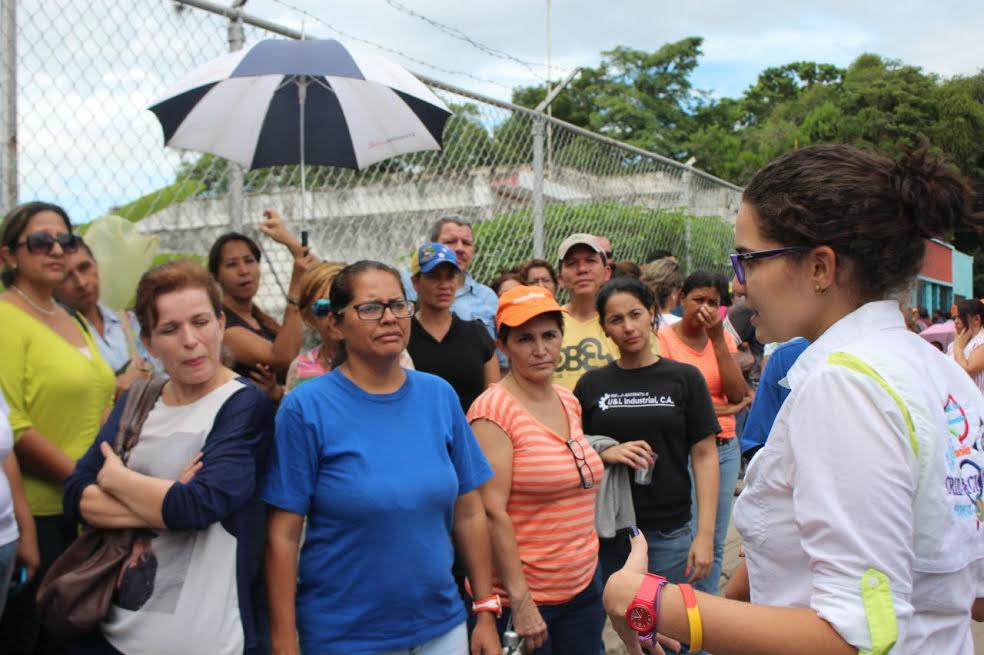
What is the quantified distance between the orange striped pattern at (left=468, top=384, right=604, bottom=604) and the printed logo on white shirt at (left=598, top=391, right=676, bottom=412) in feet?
1.69

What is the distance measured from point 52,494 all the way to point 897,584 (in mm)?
2974

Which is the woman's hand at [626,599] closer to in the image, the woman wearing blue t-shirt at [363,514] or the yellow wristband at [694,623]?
the yellow wristband at [694,623]

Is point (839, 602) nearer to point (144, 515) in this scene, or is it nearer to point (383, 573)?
point (383, 573)

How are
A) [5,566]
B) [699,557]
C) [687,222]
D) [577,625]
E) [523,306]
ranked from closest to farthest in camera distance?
[5,566] < [577,625] < [523,306] < [699,557] < [687,222]

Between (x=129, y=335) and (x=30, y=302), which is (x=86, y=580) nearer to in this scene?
(x=30, y=302)

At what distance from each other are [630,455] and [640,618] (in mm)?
2238

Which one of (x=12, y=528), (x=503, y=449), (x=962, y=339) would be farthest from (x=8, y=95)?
(x=962, y=339)

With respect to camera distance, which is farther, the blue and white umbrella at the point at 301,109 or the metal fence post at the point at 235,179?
the metal fence post at the point at 235,179

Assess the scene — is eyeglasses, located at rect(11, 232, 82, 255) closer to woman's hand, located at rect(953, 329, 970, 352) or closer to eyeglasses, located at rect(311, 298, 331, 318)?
eyeglasses, located at rect(311, 298, 331, 318)

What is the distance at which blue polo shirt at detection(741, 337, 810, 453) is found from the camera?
2877 mm

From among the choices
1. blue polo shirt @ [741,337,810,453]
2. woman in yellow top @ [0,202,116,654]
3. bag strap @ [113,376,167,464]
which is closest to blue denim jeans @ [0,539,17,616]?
woman in yellow top @ [0,202,116,654]

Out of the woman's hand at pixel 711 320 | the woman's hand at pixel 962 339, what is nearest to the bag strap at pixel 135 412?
the woman's hand at pixel 711 320

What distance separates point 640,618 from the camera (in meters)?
1.46

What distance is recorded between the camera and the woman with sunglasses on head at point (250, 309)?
12.7 ft
